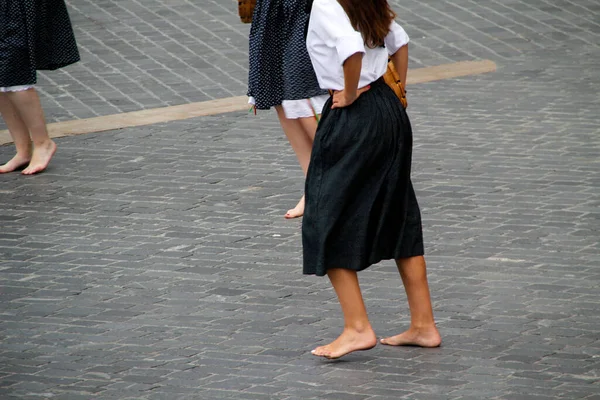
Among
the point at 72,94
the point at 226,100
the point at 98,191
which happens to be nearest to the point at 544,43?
the point at 226,100

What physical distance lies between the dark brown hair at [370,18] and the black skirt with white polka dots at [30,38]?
3686 millimetres

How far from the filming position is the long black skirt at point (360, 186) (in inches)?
211

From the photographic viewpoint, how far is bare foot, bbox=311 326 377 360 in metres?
5.49

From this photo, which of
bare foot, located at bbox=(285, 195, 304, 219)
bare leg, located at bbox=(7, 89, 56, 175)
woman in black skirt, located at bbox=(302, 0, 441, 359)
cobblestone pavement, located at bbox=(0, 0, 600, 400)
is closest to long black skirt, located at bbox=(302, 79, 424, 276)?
woman in black skirt, located at bbox=(302, 0, 441, 359)

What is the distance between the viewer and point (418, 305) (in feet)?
18.3

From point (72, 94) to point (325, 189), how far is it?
577 centimetres

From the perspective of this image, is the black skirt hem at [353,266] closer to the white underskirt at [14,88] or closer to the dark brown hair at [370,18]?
the dark brown hair at [370,18]

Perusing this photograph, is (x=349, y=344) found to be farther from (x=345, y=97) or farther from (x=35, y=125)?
(x=35, y=125)

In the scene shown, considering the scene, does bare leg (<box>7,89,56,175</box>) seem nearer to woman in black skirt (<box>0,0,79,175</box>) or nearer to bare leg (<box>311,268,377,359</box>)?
woman in black skirt (<box>0,0,79,175</box>)

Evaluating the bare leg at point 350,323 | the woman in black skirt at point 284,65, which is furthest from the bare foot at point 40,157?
the bare leg at point 350,323

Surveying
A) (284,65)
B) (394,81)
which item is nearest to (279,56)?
(284,65)

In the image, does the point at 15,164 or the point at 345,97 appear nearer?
the point at 345,97

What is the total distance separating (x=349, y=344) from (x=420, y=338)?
0.35 metres

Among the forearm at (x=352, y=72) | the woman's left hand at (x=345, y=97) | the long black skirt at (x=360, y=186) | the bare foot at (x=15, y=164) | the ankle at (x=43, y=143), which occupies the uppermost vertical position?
the forearm at (x=352, y=72)
